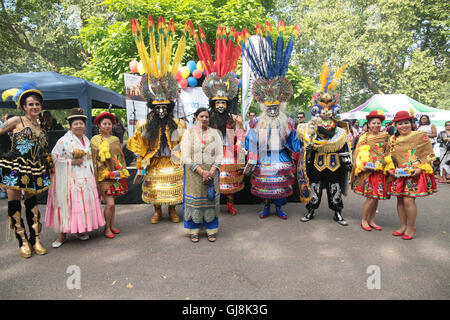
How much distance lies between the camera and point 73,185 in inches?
133

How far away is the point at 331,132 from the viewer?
13.5 feet

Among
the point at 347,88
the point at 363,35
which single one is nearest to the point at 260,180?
the point at 363,35

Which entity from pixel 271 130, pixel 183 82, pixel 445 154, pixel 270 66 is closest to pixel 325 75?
pixel 270 66

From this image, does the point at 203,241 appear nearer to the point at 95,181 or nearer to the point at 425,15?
the point at 95,181

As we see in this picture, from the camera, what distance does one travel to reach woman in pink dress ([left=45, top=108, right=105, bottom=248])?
336 cm

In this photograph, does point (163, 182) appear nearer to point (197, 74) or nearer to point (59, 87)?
point (59, 87)

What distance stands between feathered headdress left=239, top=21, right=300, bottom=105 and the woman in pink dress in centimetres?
262

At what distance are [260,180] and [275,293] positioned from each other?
2119 mm

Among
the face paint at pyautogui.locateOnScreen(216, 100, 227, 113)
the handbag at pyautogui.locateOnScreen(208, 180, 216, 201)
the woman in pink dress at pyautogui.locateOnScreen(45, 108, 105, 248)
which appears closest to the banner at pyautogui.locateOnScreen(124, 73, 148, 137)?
the face paint at pyautogui.locateOnScreen(216, 100, 227, 113)

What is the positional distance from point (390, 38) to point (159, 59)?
19.6 m

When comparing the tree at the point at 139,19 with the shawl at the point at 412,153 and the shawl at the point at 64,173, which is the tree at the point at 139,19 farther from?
the shawl at the point at 412,153

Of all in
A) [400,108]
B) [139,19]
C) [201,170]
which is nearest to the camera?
[201,170]

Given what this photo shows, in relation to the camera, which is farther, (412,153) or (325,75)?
(325,75)

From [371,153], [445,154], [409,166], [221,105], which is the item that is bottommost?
[445,154]
